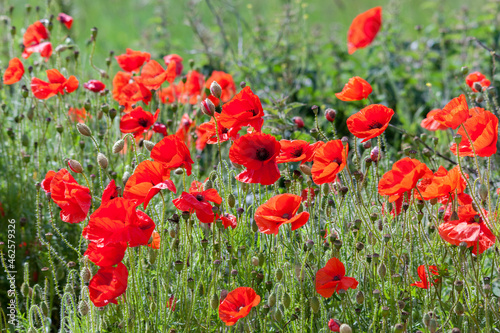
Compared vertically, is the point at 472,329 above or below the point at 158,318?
below

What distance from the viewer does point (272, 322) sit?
1891mm

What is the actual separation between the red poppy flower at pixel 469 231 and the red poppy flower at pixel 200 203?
2.00 ft

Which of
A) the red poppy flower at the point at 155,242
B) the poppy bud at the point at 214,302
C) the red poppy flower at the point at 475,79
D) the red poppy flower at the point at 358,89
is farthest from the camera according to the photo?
the red poppy flower at the point at 475,79

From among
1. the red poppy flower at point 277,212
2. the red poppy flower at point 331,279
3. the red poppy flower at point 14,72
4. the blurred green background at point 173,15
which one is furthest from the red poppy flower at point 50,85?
the blurred green background at point 173,15

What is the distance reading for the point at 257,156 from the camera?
1.65m

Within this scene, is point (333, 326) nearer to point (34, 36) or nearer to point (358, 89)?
point (358, 89)

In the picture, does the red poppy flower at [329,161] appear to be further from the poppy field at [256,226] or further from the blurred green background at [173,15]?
the blurred green background at [173,15]

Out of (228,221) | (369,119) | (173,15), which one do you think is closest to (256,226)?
(228,221)

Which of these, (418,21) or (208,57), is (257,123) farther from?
(418,21)

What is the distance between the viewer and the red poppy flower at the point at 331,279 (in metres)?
1.56

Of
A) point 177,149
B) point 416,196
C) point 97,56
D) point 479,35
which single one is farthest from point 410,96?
point 97,56

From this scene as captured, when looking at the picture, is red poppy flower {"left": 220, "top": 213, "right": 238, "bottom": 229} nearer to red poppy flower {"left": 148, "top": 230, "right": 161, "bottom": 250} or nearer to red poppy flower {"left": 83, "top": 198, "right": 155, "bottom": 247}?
red poppy flower {"left": 148, "top": 230, "right": 161, "bottom": 250}

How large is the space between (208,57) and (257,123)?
3000 millimetres

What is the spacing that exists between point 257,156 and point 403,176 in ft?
1.33
